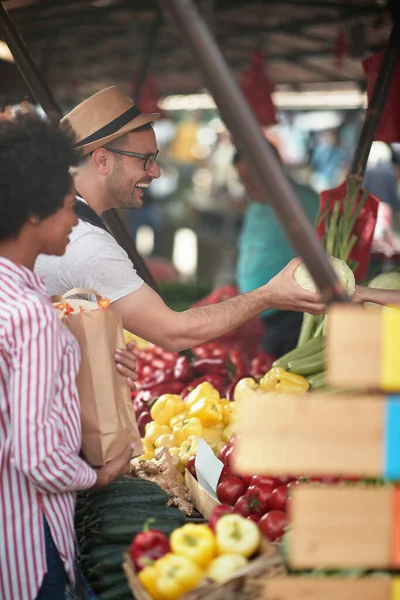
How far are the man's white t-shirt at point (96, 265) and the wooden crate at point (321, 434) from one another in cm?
145

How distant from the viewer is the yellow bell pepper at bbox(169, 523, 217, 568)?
2.50m

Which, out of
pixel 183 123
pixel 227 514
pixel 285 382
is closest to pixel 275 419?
pixel 227 514

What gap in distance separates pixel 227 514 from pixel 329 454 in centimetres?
79

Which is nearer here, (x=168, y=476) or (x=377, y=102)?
(x=168, y=476)

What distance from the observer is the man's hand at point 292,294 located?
3381 mm

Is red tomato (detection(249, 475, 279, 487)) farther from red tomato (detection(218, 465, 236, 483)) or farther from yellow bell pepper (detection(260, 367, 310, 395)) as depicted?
yellow bell pepper (detection(260, 367, 310, 395))

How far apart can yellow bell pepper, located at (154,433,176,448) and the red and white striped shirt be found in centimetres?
165

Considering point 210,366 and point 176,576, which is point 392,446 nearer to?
point 176,576

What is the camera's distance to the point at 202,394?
475cm

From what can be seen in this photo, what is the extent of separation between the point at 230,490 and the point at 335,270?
3.53 ft

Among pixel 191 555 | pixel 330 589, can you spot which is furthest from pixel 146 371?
pixel 330 589

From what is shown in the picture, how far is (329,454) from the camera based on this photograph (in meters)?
2.01

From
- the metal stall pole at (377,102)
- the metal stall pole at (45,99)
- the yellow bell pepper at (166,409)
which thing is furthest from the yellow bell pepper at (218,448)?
the metal stall pole at (377,102)

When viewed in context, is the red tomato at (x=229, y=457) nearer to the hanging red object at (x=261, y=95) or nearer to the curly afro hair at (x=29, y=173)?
the curly afro hair at (x=29, y=173)
